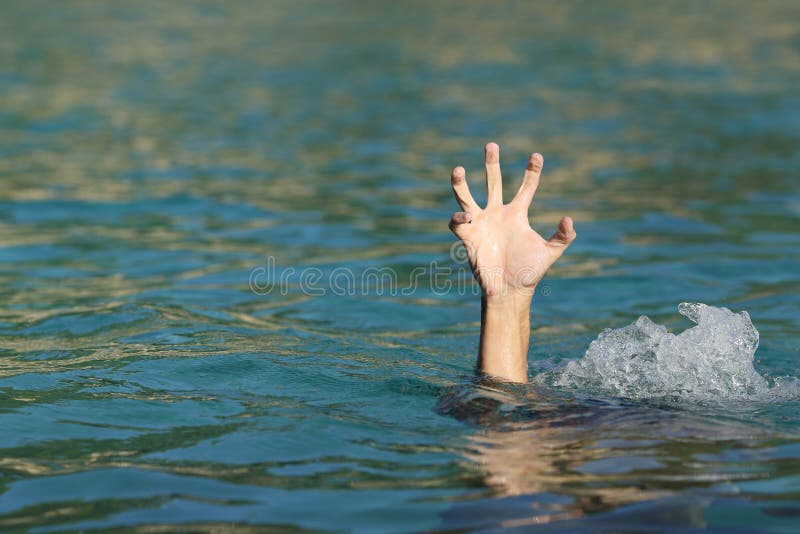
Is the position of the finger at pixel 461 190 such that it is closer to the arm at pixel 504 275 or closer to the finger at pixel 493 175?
the arm at pixel 504 275

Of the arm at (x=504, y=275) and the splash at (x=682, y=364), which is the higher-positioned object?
the arm at (x=504, y=275)

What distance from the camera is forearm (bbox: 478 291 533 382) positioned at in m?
5.29

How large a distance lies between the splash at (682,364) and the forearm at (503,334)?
0.40 m

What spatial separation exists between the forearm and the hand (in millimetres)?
44

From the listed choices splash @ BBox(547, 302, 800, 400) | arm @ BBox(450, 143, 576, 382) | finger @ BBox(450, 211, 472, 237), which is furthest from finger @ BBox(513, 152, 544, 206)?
splash @ BBox(547, 302, 800, 400)

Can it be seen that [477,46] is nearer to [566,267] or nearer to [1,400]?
[566,267]

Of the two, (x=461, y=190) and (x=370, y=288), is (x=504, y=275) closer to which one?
(x=461, y=190)

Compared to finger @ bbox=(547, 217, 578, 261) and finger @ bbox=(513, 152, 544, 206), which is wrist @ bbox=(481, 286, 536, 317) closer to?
finger @ bbox=(547, 217, 578, 261)

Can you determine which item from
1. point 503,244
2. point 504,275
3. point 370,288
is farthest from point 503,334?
point 370,288

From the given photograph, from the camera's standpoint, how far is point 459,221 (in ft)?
16.9

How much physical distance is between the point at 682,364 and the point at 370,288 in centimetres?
304

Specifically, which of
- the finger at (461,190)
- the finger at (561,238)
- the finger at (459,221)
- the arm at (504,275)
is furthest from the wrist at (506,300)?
the finger at (461,190)

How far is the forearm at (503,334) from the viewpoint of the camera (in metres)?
5.29

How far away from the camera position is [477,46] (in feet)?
69.4
